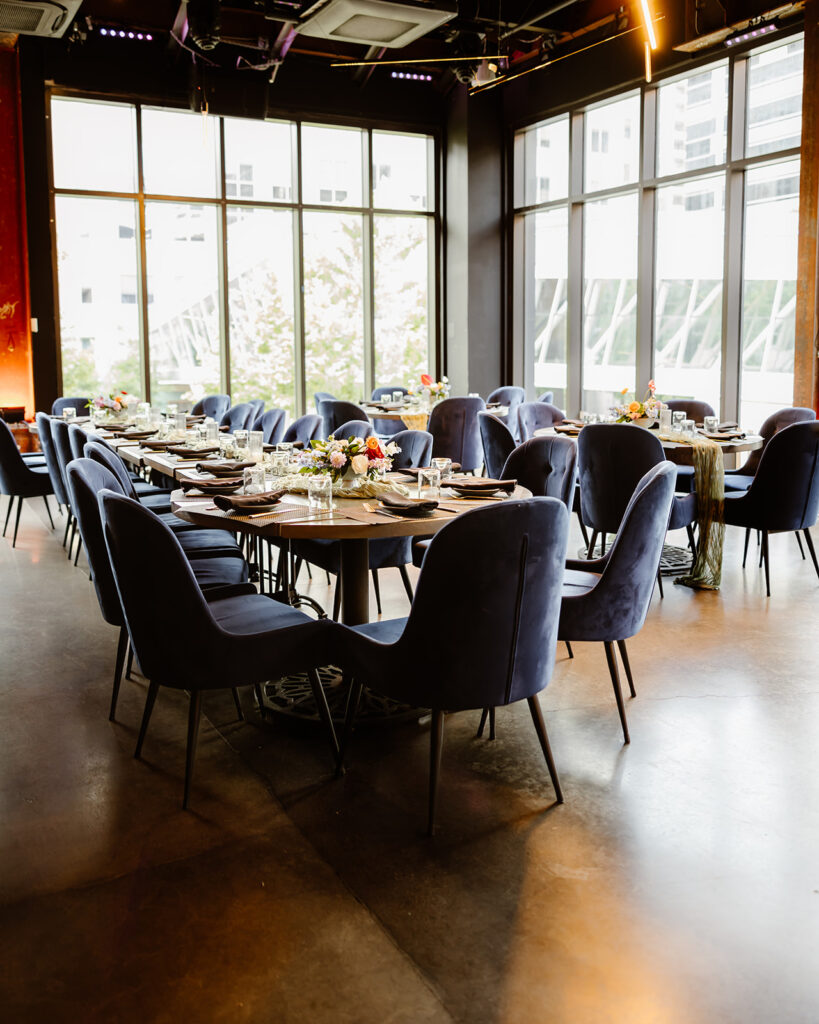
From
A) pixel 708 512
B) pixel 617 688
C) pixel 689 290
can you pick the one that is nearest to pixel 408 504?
pixel 617 688

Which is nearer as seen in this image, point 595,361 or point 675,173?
point 675,173

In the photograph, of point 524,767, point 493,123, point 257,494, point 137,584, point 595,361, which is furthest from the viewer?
point 493,123

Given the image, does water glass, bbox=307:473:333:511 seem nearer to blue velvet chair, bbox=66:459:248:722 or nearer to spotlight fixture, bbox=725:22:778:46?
blue velvet chair, bbox=66:459:248:722

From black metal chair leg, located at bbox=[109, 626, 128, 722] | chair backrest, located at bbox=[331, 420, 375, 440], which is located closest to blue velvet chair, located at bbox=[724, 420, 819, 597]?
chair backrest, located at bbox=[331, 420, 375, 440]

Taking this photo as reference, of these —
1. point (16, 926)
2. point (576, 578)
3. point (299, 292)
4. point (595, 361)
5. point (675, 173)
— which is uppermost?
point (675, 173)

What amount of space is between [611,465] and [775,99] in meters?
5.16

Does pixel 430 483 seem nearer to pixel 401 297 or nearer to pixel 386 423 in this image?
pixel 386 423

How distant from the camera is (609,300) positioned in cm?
1084

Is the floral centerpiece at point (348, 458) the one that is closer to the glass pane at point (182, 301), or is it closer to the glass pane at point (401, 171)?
the glass pane at point (182, 301)

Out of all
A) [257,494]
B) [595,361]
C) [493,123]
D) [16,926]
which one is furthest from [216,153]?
[16,926]

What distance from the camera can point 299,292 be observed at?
11898 millimetres

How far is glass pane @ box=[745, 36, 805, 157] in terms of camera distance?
840 centimetres

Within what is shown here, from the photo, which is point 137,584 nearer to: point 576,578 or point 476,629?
point 476,629

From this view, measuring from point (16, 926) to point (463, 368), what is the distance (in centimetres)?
1039
